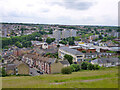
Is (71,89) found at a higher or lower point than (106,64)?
higher

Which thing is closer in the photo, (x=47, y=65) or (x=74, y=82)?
(x=74, y=82)

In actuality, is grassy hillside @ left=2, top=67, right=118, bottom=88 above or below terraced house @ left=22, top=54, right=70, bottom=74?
above

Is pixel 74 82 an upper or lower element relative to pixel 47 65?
upper

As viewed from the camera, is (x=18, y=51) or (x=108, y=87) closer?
(x=108, y=87)

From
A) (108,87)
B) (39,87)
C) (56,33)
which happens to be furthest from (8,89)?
(56,33)

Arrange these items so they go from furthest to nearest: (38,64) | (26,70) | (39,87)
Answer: (38,64), (26,70), (39,87)

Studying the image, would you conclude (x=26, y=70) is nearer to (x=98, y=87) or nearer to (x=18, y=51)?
(x=98, y=87)

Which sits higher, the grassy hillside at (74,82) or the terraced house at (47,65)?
the grassy hillside at (74,82)

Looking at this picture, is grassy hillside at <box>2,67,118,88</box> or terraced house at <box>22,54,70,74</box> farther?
terraced house at <box>22,54,70,74</box>

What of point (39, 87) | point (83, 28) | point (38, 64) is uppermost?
point (83, 28)

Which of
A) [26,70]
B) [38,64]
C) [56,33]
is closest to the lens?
[26,70]
